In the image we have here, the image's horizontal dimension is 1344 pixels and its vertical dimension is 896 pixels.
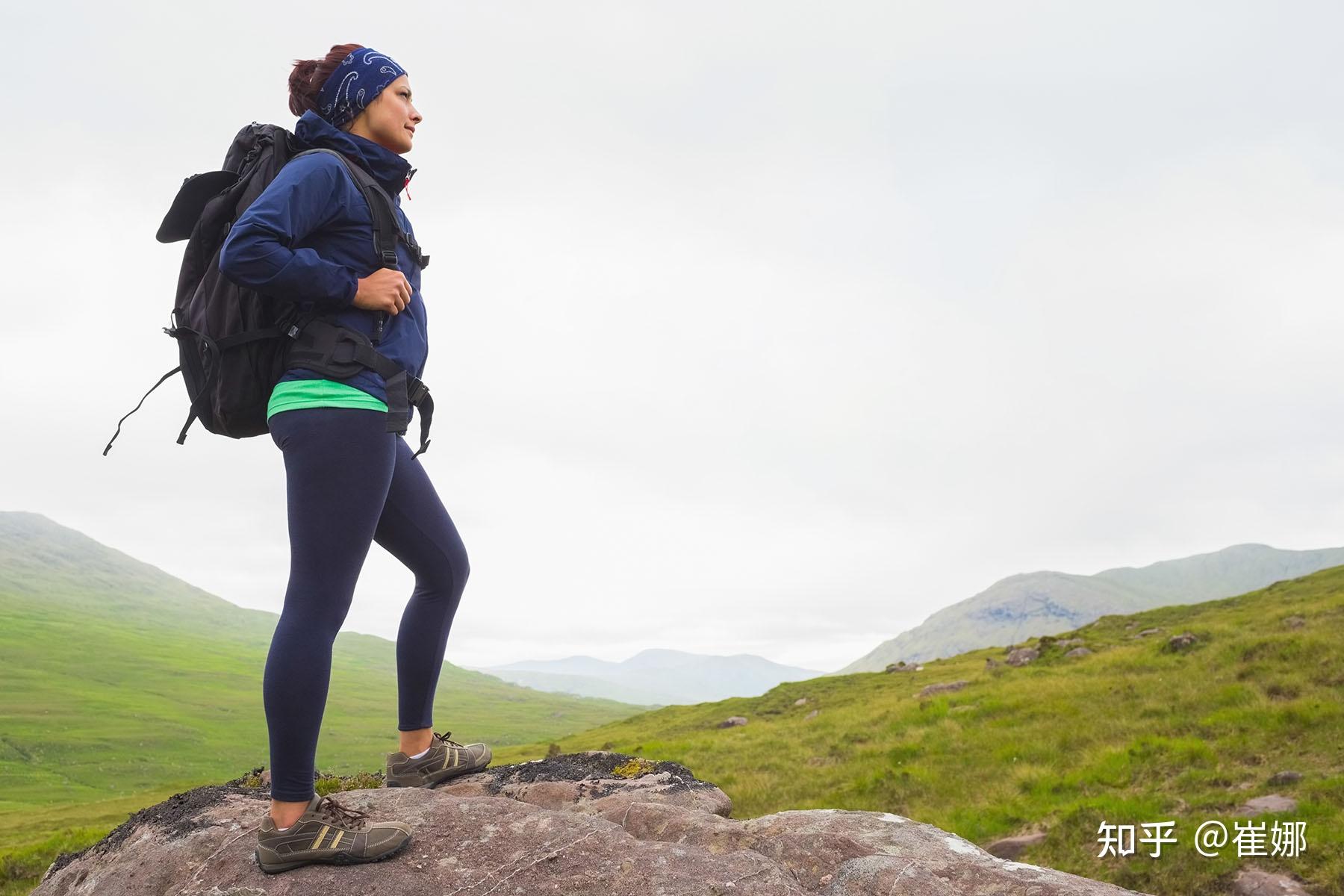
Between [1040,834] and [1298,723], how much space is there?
682 centimetres

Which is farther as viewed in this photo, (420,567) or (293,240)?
(420,567)

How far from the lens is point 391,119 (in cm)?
455

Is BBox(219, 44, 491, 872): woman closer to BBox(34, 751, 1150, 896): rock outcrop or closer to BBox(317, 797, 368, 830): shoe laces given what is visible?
BBox(317, 797, 368, 830): shoe laces

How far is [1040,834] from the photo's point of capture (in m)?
12.4

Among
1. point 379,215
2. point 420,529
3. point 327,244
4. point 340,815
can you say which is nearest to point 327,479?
point 420,529

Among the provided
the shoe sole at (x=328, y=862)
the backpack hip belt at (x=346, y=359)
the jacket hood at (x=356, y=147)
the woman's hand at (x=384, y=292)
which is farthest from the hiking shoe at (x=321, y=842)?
the jacket hood at (x=356, y=147)

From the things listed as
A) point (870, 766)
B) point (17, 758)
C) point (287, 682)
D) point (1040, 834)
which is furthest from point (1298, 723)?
point (17, 758)

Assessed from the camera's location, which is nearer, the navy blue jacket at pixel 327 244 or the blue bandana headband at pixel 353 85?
the navy blue jacket at pixel 327 244

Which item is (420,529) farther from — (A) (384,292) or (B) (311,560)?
(A) (384,292)

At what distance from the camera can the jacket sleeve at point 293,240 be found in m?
3.62

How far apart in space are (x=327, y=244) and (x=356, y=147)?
2.08ft

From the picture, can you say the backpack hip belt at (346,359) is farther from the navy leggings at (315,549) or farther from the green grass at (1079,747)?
the green grass at (1079,747)

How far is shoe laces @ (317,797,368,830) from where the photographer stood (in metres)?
4.01

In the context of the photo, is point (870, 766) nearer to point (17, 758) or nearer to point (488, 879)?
point (488, 879)
